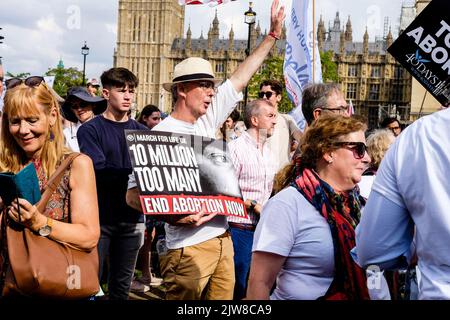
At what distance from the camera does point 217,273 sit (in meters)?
4.24

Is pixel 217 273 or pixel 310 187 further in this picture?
pixel 217 273

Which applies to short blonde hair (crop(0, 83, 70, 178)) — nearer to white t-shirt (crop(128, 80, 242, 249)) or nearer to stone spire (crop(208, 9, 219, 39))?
white t-shirt (crop(128, 80, 242, 249))

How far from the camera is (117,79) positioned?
17.6 feet

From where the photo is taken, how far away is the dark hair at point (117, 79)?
17.6 feet

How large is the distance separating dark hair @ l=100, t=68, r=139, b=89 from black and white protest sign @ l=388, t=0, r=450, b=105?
2726 millimetres

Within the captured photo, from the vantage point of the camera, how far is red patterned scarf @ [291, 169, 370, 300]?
3.02 metres

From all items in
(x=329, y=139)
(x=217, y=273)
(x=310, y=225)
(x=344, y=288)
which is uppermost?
(x=329, y=139)

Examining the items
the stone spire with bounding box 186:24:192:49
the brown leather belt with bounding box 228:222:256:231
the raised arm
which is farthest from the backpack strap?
the stone spire with bounding box 186:24:192:49

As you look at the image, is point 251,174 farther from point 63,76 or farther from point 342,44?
point 342,44

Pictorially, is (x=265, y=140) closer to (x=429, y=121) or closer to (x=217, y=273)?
(x=217, y=273)
